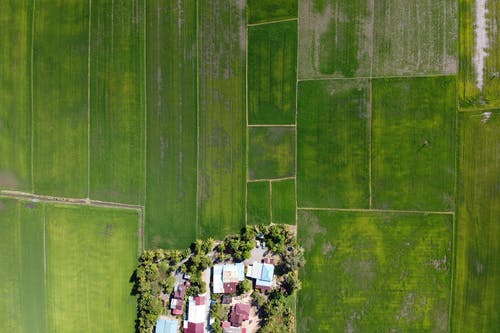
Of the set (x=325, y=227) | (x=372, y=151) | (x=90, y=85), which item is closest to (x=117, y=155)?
(x=90, y=85)

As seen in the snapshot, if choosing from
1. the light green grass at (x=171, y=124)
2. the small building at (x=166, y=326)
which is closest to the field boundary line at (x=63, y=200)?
the light green grass at (x=171, y=124)

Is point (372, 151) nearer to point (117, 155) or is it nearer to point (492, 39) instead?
point (492, 39)

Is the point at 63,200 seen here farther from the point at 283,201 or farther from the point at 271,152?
the point at 283,201

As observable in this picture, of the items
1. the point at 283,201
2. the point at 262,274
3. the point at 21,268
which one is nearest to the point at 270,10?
the point at 283,201

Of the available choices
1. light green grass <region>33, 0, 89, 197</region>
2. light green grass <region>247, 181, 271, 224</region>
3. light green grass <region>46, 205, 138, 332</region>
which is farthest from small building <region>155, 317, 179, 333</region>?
light green grass <region>33, 0, 89, 197</region>

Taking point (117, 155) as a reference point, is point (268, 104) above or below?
above

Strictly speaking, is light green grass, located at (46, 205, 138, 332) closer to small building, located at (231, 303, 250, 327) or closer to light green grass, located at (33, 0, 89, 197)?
light green grass, located at (33, 0, 89, 197)
